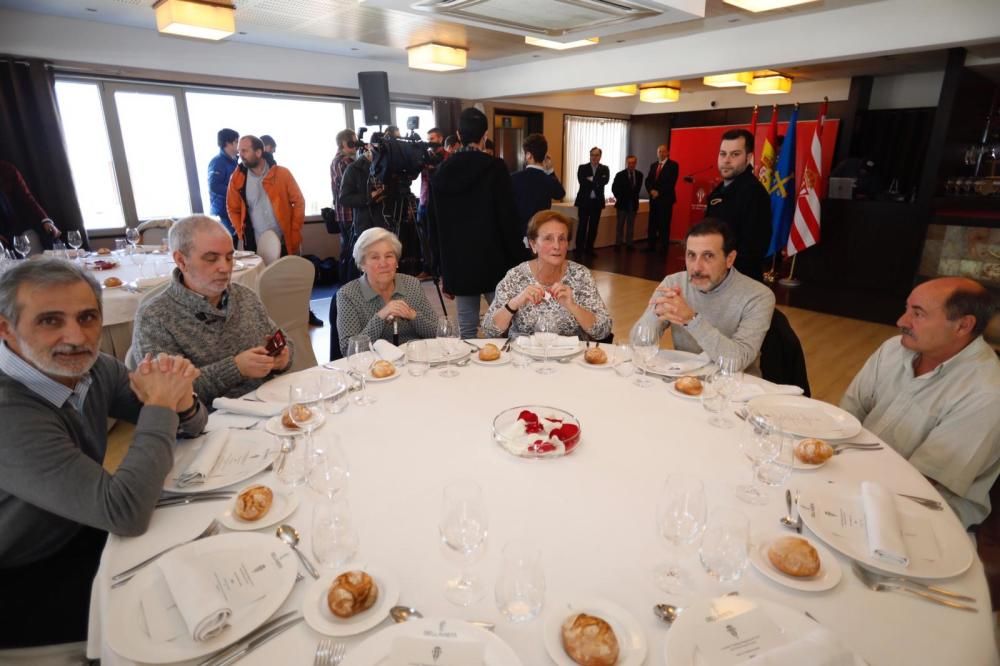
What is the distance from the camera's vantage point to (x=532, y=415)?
1588 mm

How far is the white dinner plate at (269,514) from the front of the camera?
45.8 inches

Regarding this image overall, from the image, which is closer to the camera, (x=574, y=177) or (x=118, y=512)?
(x=118, y=512)

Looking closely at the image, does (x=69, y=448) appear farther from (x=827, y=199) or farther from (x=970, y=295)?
(x=827, y=199)

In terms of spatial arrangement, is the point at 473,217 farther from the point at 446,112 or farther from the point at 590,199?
the point at 590,199

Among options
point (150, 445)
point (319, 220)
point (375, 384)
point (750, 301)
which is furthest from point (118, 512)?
point (319, 220)

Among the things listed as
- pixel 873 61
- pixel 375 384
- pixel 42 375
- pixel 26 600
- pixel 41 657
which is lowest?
pixel 41 657

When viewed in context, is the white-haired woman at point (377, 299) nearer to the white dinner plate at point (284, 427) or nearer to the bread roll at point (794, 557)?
the white dinner plate at point (284, 427)

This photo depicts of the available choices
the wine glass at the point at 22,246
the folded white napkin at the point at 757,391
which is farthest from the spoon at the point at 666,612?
the wine glass at the point at 22,246

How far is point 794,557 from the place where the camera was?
3.37ft

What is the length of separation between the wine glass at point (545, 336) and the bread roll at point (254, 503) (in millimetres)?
1137

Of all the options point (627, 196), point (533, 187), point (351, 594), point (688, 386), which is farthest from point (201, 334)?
point (627, 196)

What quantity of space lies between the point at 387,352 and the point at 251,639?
1.39 metres

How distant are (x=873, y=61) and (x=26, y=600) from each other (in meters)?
9.90

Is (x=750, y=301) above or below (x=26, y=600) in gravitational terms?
above
